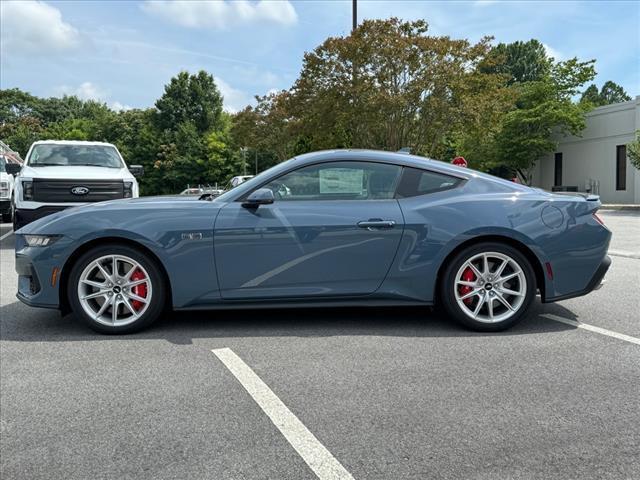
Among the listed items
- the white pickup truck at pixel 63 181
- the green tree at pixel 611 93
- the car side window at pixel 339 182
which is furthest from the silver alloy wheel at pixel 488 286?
the green tree at pixel 611 93

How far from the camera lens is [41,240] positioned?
434cm

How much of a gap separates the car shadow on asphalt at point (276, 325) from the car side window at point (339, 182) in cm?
105

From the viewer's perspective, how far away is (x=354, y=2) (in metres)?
21.7

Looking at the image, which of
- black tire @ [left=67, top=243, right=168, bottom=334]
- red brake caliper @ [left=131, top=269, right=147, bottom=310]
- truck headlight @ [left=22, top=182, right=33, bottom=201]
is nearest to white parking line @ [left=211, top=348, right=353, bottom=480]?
black tire @ [left=67, top=243, right=168, bottom=334]

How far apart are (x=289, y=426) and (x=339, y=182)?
7.36 ft

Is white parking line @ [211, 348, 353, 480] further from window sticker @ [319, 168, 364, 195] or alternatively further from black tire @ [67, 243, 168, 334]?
window sticker @ [319, 168, 364, 195]

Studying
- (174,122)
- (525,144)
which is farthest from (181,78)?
(525,144)

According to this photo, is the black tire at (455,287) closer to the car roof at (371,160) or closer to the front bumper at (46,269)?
the car roof at (371,160)

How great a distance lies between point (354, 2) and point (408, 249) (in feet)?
64.7

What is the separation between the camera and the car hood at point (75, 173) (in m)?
10.1

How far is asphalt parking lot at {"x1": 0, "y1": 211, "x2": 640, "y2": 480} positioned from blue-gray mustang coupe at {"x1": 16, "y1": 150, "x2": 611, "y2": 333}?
29 cm

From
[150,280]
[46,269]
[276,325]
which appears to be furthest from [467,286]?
[46,269]

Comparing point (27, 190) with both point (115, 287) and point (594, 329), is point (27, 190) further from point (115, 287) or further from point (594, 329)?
point (594, 329)

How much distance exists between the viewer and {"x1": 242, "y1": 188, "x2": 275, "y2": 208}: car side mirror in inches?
Answer: 168
